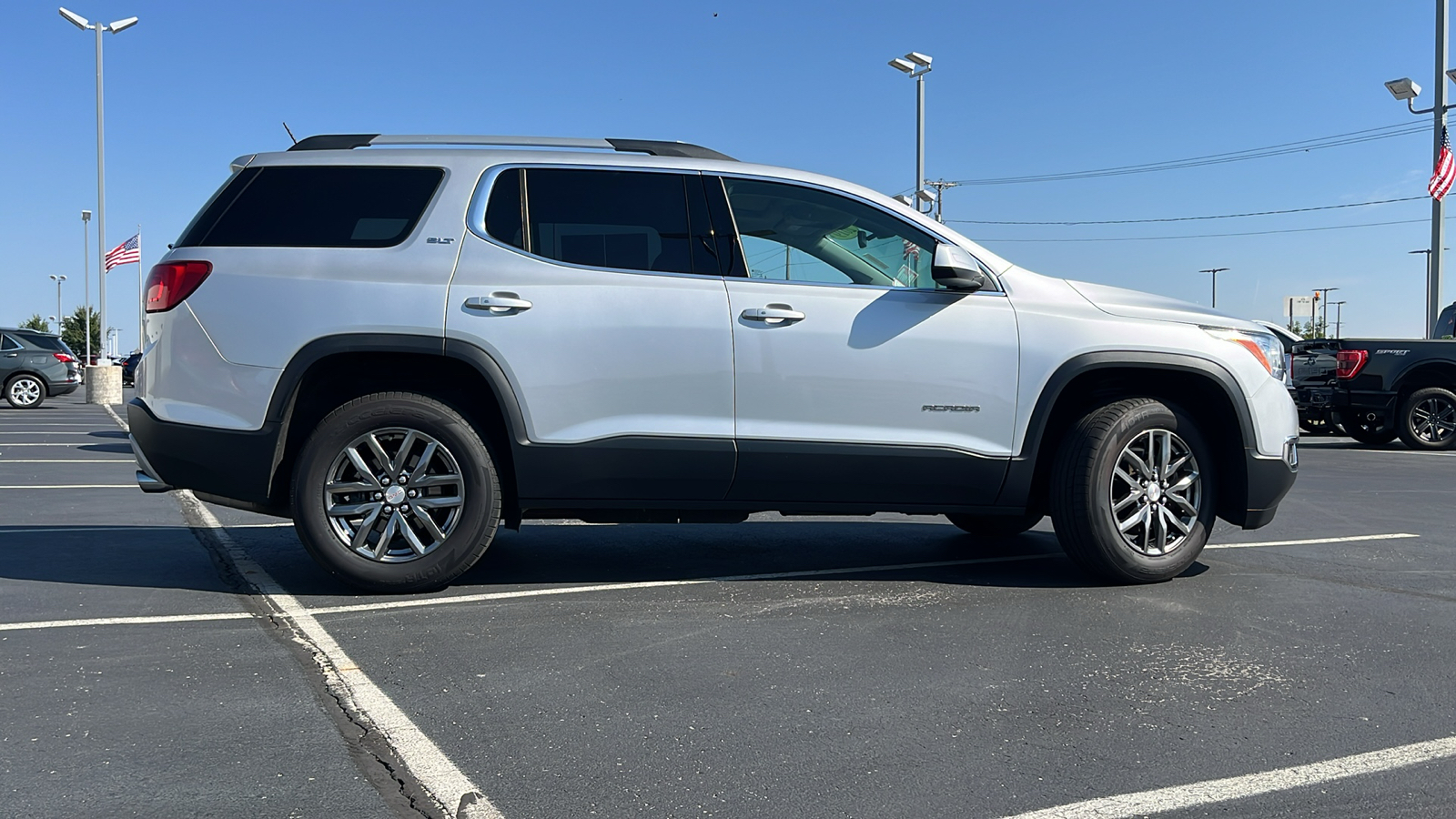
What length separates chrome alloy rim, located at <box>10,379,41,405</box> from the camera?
2355 centimetres

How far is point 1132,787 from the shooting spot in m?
2.76

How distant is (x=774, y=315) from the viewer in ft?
15.7

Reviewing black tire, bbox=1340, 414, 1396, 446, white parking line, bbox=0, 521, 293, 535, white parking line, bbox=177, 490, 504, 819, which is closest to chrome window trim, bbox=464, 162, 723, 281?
white parking line, bbox=177, 490, 504, 819

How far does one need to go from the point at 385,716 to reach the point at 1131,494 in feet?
11.0

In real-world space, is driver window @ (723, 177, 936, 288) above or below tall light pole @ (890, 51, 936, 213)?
below

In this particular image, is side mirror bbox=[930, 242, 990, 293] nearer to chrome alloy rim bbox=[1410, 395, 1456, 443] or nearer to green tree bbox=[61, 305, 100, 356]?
chrome alloy rim bbox=[1410, 395, 1456, 443]

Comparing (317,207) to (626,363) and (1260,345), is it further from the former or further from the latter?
(1260,345)

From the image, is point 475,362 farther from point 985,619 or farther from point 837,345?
point 985,619

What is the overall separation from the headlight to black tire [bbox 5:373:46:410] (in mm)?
24863

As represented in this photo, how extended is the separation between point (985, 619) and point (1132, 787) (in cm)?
172

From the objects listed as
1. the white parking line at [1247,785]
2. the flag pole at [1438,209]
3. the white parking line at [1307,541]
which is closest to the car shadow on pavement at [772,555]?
the white parking line at [1307,541]

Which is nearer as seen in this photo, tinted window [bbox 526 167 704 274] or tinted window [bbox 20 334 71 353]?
tinted window [bbox 526 167 704 274]

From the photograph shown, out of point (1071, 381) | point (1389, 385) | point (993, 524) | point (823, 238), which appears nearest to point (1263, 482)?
point (1071, 381)

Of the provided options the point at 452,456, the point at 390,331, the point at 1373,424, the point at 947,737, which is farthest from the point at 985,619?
the point at 1373,424
